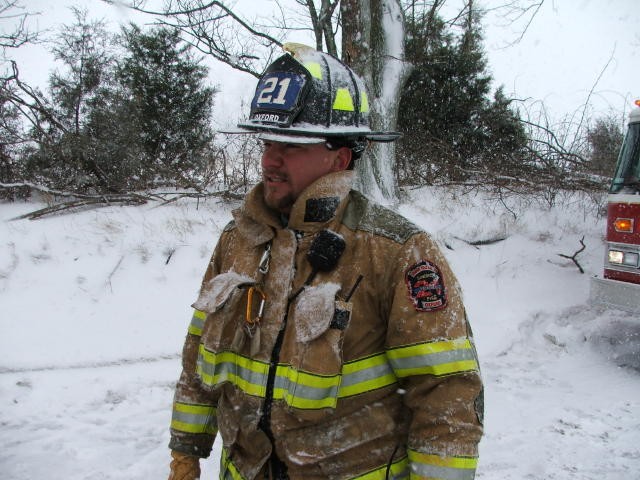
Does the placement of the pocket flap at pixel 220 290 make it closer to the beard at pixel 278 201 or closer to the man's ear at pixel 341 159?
the beard at pixel 278 201

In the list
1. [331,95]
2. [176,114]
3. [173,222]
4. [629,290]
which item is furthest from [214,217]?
[331,95]

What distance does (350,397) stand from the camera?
4.55 ft

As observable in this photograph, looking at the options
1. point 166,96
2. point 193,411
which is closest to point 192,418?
point 193,411

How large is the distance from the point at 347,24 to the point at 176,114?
20.7 ft

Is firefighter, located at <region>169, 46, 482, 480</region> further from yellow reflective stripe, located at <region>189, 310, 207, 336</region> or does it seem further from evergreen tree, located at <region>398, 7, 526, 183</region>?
evergreen tree, located at <region>398, 7, 526, 183</region>

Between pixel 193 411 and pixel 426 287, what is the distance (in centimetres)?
96

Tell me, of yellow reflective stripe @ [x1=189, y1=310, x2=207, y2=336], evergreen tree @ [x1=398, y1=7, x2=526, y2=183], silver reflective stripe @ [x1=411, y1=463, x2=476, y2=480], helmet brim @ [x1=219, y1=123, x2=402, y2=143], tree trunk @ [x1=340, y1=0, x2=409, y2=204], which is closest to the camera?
silver reflective stripe @ [x1=411, y1=463, x2=476, y2=480]

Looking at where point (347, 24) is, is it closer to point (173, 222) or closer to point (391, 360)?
point (173, 222)

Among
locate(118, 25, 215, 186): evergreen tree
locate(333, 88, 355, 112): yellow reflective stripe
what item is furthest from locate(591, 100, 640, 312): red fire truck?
locate(118, 25, 215, 186): evergreen tree

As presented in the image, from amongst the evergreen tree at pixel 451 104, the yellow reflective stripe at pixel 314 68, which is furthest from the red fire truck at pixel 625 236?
the evergreen tree at pixel 451 104

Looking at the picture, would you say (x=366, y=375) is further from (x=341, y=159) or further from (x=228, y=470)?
(x=341, y=159)

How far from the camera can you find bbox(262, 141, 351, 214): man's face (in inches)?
60.9

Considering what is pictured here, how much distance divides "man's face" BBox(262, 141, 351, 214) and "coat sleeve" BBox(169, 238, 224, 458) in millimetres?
533

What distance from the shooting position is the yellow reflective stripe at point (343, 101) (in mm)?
1582
